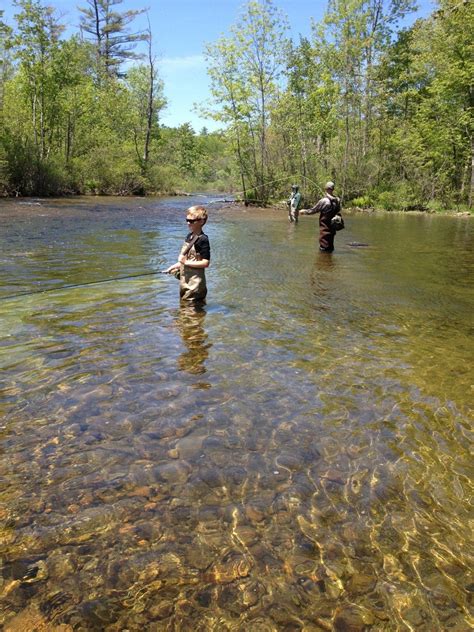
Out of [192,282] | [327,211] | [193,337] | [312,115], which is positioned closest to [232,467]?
[193,337]

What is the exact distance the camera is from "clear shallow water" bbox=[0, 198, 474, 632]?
8.03 ft

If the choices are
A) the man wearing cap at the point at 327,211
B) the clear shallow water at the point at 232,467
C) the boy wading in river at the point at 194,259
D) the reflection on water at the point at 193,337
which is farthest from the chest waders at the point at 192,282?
the man wearing cap at the point at 327,211

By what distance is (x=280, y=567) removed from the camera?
265 centimetres

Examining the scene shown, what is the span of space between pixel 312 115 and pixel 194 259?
3532 centimetres

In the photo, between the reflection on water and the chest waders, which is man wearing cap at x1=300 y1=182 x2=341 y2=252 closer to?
the chest waders

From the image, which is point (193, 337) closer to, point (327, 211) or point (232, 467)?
point (232, 467)

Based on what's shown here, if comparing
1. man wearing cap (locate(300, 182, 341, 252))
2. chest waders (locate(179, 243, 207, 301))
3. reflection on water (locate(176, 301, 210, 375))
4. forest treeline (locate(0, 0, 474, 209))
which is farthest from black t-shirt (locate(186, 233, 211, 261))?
forest treeline (locate(0, 0, 474, 209))

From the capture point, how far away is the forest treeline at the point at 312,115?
1296 inches

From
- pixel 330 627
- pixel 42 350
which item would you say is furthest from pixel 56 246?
pixel 330 627

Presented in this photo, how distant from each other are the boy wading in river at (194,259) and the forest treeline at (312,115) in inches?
1079

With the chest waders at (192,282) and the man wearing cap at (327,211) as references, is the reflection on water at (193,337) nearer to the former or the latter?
the chest waders at (192,282)

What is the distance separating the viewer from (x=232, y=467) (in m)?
3.52

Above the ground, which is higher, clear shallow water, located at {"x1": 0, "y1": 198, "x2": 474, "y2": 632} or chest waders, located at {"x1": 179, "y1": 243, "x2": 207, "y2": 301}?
chest waders, located at {"x1": 179, "y1": 243, "x2": 207, "y2": 301}

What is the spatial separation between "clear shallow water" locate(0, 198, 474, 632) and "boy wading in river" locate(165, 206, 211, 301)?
470 mm
